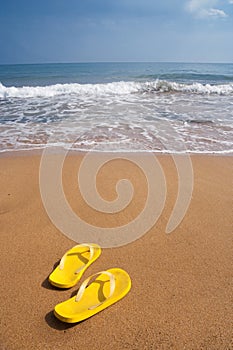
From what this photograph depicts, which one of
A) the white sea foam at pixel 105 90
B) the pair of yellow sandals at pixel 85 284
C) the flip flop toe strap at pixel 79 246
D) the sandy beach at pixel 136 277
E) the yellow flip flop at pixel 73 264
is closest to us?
the sandy beach at pixel 136 277

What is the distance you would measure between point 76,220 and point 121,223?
0.46 metres

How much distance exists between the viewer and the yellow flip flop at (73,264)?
1891 mm

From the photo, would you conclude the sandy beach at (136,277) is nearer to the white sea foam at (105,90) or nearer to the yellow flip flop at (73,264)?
the yellow flip flop at (73,264)

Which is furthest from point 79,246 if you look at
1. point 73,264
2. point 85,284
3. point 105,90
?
point 105,90

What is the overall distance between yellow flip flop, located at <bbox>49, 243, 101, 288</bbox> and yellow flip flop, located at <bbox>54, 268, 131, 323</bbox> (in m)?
0.11

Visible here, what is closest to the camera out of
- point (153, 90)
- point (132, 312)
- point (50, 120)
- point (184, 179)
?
point (132, 312)

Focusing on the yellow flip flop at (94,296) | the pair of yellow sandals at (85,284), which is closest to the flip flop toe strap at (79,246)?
the pair of yellow sandals at (85,284)

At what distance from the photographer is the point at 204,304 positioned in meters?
1.72

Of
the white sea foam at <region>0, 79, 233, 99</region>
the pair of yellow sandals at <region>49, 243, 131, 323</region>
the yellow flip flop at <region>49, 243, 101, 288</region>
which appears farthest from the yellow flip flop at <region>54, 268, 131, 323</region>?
the white sea foam at <region>0, 79, 233, 99</region>

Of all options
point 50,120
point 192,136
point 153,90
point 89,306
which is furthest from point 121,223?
point 153,90

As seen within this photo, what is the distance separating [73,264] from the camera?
206cm

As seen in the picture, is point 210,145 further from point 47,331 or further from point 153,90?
point 153,90

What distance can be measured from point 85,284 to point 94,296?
0.12m

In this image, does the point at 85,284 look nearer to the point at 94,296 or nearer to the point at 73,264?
the point at 94,296
